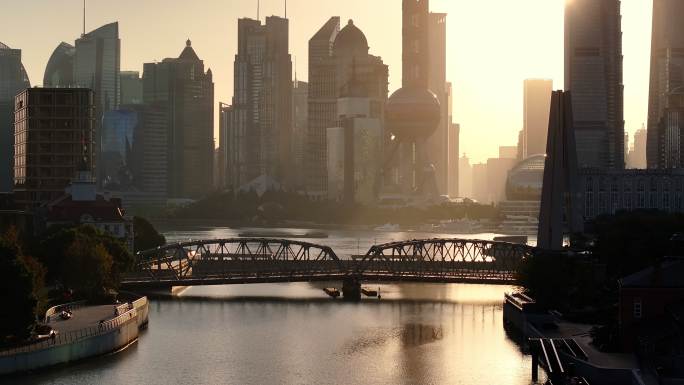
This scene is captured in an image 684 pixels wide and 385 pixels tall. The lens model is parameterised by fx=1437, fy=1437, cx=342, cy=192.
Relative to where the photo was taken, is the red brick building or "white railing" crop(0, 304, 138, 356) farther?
"white railing" crop(0, 304, 138, 356)

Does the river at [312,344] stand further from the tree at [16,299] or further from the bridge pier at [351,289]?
the tree at [16,299]

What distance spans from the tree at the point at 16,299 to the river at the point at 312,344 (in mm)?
3583

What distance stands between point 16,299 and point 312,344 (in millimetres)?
23349

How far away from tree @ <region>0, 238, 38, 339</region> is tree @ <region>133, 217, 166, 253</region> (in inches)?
3294

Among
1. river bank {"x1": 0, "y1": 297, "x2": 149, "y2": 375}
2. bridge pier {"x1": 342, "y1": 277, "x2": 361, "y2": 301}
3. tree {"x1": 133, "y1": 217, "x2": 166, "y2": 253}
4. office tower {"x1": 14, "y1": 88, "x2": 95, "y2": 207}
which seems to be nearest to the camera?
river bank {"x1": 0, "y1": 297, "x2": 149, "y2": 375}

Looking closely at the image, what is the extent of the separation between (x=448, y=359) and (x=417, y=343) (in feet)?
26.6

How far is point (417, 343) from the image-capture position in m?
101

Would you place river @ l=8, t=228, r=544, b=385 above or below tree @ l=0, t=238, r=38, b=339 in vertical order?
below

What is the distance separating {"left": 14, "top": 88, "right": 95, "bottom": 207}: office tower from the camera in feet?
520

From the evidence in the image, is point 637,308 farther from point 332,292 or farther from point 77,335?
point 332,292

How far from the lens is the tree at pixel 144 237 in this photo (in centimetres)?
17250

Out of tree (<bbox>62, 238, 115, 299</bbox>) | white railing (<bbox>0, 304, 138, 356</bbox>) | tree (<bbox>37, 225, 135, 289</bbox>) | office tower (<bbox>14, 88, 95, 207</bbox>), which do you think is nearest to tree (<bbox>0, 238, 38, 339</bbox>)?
white railing (<bbox>0, 304, 138, 356</bbox>)

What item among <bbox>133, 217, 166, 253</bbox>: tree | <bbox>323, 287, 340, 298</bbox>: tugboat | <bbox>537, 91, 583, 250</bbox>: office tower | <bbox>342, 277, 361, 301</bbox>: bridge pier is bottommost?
<bbox>323, 287, 340, 298</bbox>: tugboat

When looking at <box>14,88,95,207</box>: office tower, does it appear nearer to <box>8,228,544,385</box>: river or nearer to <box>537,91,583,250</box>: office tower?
<box>8,228,544,385</box>: river
